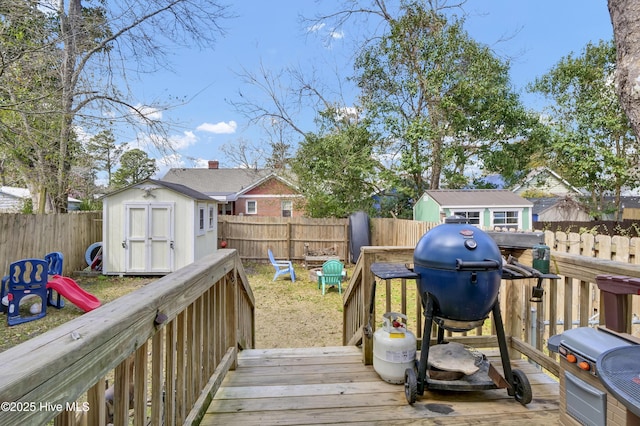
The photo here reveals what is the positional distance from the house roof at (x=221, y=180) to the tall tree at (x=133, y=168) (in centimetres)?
473

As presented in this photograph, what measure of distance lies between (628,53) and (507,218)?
12325 millimetres

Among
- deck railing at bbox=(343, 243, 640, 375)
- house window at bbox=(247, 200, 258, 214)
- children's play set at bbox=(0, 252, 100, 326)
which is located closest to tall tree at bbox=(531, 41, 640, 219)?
deck railing at bbox=(343, 243, 640, 375)

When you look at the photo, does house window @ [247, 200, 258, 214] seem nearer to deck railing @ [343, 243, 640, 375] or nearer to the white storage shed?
the white storage shed

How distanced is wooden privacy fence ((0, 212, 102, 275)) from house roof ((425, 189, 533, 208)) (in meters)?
11.5

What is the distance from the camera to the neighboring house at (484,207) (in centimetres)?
1326

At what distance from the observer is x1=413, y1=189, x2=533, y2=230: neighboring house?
13.3 meters

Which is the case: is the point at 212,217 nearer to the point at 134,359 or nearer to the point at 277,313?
the point at 277,313

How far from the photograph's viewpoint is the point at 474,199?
1376 centimetres

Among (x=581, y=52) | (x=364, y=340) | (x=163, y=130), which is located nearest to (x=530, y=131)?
(x=581, y=52)

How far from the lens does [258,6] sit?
10.2 meters

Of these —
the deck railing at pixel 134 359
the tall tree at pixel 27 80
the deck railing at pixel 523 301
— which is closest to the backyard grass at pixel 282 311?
the deck railing at pixel 523 301

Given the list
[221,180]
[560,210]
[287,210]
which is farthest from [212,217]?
[560,210]

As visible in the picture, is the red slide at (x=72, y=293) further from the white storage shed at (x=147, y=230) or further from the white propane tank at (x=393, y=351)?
the white propane tank at (x=393, y=351)

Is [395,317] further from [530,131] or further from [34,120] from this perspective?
[530,131]
